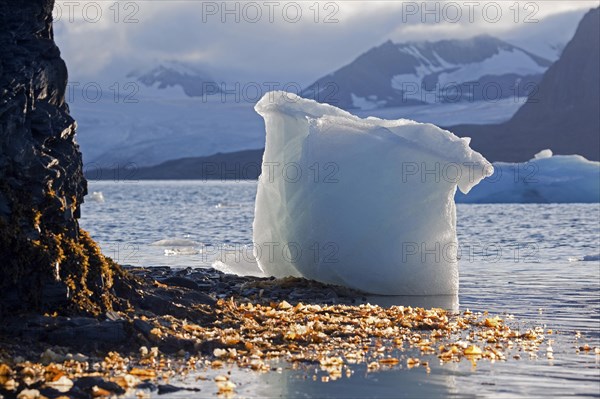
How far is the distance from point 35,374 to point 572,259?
63.1 ft

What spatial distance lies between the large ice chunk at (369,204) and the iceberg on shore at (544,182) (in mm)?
42092

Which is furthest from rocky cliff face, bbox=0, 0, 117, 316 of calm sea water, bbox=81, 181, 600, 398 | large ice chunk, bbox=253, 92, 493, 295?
large ice chunk, bbox=253, 92, 493, 295

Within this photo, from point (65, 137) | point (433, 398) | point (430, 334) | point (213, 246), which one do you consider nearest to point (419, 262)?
point (430, 334)

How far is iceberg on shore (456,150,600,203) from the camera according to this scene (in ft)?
197

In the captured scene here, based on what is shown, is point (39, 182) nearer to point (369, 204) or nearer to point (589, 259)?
point (369, 204)

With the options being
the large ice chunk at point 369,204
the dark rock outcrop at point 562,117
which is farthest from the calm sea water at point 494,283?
the dark rock outcrop at point 562,117

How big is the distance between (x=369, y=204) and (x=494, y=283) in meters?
3.49

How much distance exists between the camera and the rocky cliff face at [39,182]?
11266 mm

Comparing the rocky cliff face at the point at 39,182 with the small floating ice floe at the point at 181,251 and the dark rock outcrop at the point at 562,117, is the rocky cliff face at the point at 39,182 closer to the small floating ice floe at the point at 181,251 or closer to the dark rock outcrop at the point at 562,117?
the small floating ice floe at the point at 181,251

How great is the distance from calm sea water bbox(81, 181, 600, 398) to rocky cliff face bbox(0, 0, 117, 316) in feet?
8.71

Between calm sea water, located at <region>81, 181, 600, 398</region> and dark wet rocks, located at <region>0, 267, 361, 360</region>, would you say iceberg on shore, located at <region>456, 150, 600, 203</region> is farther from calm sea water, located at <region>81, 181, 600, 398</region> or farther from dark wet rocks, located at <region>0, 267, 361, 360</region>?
dark wet rocks, located at <region>0, 267, 361, 360</region>

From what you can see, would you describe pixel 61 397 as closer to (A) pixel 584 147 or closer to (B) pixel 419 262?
(B) pixel 419 262

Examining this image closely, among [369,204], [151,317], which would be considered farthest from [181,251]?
[151,317]

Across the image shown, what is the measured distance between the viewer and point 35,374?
947cm
